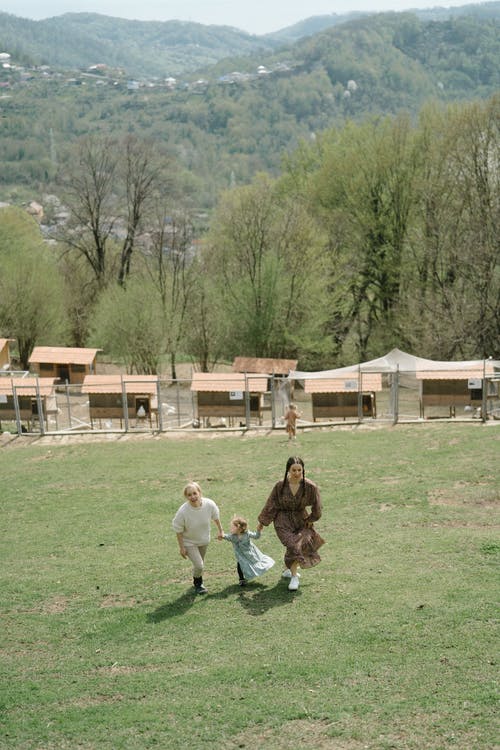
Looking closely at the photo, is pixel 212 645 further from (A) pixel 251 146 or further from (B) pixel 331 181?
(A) pixel 251 146

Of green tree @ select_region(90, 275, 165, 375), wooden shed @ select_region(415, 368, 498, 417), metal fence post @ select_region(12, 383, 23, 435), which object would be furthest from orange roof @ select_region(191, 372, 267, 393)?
green tree @ select_region(90, 275, 165, 375)

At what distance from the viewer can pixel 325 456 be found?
794 inches

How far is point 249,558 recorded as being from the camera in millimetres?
11164

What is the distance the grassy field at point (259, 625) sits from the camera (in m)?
8.01

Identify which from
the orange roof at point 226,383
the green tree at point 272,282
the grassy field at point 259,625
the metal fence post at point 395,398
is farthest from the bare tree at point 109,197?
the grassy field at point 259,625

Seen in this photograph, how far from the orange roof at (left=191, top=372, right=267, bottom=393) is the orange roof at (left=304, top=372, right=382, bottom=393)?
5.30ft

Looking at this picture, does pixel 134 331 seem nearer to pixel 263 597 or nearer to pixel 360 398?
pixel 360 398

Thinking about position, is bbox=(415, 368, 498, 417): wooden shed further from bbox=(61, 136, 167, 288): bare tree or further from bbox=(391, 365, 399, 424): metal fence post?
bbox=(61, 136, 167, 288): bare tree

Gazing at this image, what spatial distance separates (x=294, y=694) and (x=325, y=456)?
11880 mm

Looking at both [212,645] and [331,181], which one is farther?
[331,181]

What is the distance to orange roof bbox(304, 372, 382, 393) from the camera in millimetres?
25453

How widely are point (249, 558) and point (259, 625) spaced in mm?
1235

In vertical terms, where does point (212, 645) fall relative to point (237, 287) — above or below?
below

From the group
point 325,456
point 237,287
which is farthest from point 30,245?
point 325,456
